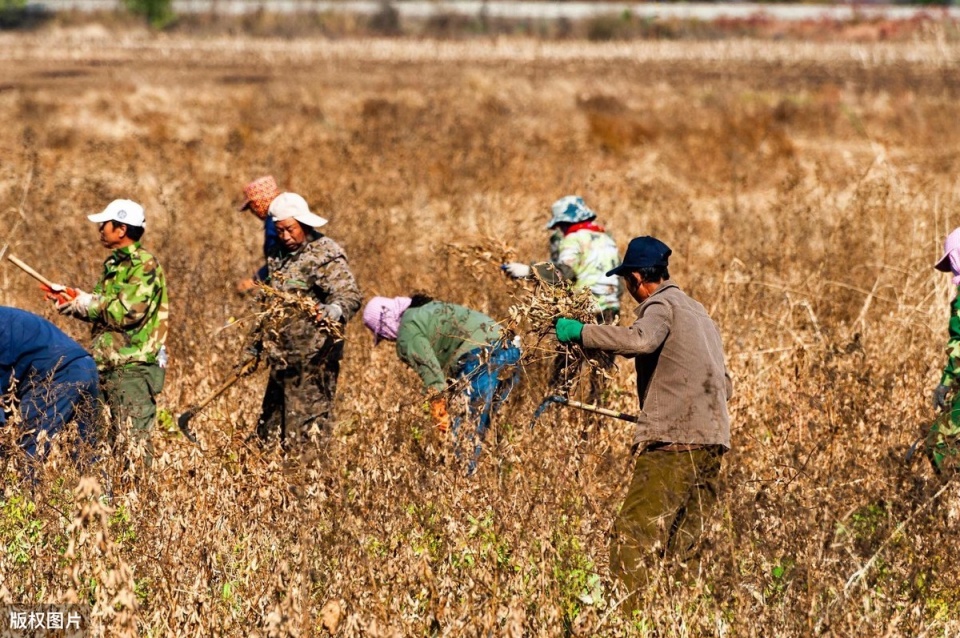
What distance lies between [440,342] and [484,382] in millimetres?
290

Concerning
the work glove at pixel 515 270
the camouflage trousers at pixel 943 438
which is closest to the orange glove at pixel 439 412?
the work glove at pixel 515 270

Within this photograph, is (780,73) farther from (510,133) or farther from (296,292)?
(296,292)

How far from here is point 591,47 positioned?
3669cm

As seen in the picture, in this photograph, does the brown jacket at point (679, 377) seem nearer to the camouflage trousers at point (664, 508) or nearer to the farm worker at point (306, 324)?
the camouflage trousers at point (664, 508)

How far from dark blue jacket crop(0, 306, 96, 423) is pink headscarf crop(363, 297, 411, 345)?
1378mm

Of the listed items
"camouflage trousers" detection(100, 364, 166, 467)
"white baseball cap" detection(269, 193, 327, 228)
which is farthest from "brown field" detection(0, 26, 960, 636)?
"white baseball cap" detection(269, 193, 327, 228)

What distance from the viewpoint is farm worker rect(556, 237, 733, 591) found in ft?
14.7

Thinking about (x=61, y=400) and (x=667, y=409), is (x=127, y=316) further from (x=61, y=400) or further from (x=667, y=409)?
(x=667, y=409)

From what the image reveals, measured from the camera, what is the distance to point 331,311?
5.63 metres

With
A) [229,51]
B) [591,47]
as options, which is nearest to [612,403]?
[229,51]

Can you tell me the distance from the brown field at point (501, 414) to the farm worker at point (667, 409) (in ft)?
0.55

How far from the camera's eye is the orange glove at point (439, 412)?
18.0 ft

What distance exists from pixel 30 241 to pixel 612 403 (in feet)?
16.0

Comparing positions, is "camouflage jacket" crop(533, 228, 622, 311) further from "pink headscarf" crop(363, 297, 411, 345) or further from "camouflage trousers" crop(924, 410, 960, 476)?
"camouflage trousers" crop(924, 410, 960, 476)
